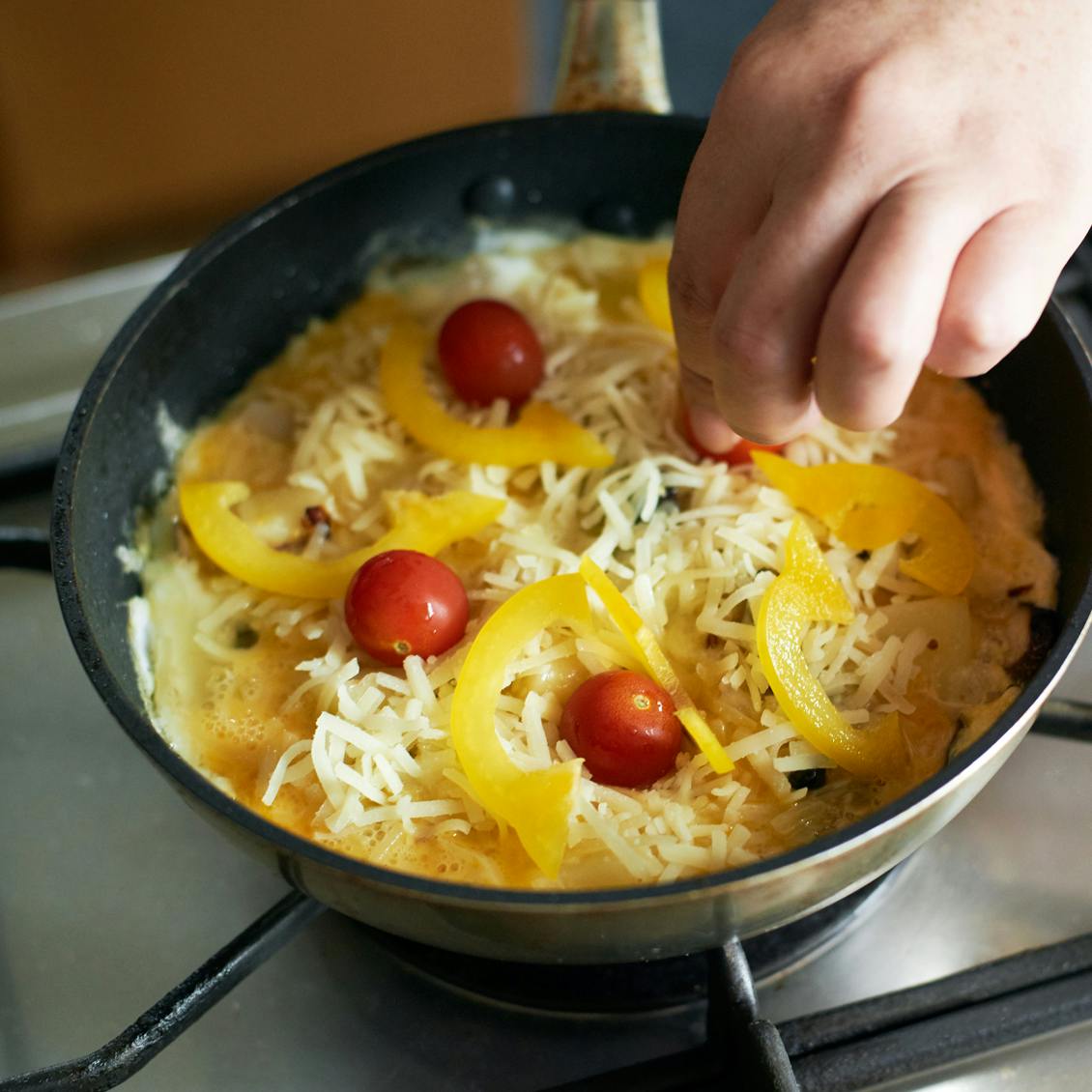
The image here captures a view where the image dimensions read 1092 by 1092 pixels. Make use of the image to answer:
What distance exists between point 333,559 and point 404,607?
20 cm

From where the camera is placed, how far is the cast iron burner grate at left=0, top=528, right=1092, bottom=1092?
0.93 metres

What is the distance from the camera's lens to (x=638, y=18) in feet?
4.65

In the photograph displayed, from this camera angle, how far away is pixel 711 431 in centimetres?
124

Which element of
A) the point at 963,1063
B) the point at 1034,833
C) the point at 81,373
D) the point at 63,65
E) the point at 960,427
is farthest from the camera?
the point at 63,65

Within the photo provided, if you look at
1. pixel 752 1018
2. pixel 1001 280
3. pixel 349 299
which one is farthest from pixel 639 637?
pixel 349 299

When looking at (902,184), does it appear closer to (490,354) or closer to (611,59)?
(490,354)

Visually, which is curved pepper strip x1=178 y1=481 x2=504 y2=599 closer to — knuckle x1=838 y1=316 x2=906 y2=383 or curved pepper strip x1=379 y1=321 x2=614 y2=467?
curved pepper strip x1=379 y1=321 x2=614 y2=467

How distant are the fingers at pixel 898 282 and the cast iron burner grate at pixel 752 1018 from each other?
464 millimetres

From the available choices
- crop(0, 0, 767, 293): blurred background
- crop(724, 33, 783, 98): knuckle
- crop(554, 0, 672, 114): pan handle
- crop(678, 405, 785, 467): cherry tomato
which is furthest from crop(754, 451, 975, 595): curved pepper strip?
crop(0, 0, 767, 293): blurred background

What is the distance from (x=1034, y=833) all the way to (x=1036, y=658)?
192mm

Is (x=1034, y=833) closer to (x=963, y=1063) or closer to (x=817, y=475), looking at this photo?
(x=963, y=1063)

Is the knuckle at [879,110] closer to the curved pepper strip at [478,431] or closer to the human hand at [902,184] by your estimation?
the human hand at [902,184]

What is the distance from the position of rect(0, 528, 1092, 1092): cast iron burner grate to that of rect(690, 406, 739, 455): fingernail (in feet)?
1.56

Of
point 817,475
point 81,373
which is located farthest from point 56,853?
point 817,475
